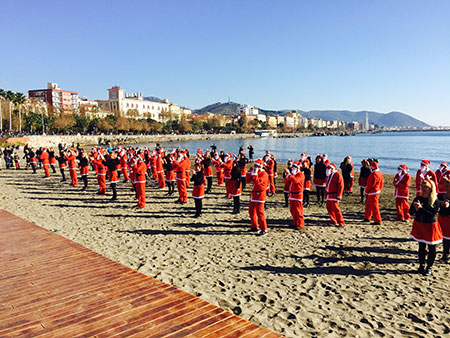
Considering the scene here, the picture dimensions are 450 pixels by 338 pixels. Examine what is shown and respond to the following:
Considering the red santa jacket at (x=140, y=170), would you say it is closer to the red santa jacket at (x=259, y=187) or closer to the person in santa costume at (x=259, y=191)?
the person in santa costume at (x=259, y=191)

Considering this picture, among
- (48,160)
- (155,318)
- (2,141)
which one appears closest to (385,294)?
(155,318)

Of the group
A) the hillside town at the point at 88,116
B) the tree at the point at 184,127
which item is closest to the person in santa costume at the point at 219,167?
the hillside town at the point at 88,116

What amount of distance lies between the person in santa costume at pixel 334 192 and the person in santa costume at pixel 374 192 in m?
0.84

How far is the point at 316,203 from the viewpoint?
1300cm

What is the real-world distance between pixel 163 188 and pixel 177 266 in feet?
33.1

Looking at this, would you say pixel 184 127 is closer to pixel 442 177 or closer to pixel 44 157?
pixel 44 157

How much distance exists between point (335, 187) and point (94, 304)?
22.9ft

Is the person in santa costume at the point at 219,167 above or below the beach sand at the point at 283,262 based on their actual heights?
above

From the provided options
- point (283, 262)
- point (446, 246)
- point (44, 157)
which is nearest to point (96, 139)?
point (44, 157)

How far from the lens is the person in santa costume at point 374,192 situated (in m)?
9.19

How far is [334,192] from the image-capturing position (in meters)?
9.03

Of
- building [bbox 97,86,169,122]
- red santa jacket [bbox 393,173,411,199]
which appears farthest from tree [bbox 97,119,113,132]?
red santa jacket [bbox 393,173,411,199]

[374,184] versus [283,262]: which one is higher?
[374,184]

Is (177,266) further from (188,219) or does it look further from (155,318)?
(188,219)
